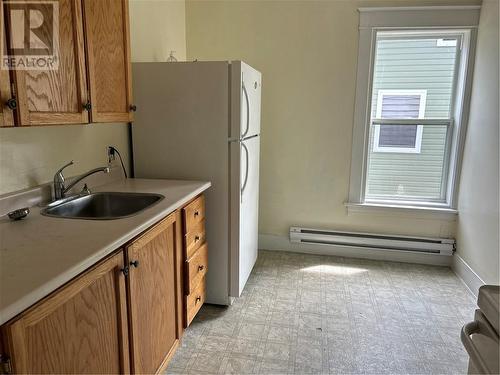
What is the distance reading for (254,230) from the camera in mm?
2975

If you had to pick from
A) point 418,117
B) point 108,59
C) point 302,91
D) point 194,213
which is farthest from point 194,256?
point 418,117

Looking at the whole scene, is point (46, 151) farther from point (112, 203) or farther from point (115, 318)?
point (115, 318)

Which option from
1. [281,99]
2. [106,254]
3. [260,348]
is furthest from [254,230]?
[106,254]

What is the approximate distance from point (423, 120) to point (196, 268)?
2383 mm

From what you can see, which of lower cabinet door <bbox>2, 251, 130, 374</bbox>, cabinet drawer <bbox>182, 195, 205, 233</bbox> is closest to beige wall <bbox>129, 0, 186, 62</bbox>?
cabinet drawer <bbox>182, 195, 205, 233</bbox>

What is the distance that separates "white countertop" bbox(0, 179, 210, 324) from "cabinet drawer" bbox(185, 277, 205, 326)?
646 mm

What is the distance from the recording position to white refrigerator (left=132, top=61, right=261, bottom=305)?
225cm

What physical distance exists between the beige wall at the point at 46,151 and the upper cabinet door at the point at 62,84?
0.31m

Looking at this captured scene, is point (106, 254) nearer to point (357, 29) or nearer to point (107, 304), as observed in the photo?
point (107, 304)

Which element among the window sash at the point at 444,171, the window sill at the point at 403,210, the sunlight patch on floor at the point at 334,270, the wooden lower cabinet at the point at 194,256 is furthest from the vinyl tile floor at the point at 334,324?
the window sash at the point at 444,171

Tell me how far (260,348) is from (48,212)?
1.36 meters

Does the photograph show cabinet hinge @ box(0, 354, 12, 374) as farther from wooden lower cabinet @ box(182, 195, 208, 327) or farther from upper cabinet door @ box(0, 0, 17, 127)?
wooden lower cabinet @ box(182, 195, 208, 327)

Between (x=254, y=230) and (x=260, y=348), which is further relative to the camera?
(x=254, y=230)

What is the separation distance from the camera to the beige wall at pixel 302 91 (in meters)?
3.21
